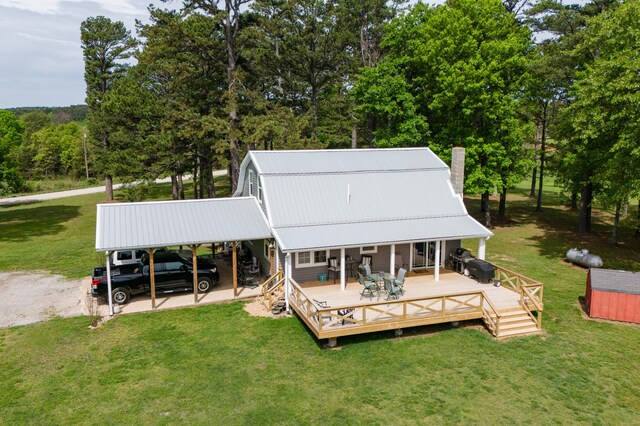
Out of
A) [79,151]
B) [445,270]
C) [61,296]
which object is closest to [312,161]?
[445,270]

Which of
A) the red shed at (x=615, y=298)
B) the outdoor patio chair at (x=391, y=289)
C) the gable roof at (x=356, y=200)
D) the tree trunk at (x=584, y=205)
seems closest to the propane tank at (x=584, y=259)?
the red shed at (x=615, y=298)

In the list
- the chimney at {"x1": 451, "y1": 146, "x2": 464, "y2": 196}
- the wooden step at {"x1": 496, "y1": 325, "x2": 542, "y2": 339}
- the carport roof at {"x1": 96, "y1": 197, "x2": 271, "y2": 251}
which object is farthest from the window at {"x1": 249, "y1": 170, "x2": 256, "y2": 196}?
the wooden step at {"x1": 496, "y1": 325, "x2": 542, "y2": 339}

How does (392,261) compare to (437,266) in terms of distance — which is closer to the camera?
(392,261)

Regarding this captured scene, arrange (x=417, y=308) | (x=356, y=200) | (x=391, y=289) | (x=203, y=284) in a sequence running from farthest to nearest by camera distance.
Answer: (x=356, y=200), (x=203, y=284), (x=391, y=289), (x=417, y=308)

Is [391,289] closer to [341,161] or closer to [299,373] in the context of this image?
[299,373]

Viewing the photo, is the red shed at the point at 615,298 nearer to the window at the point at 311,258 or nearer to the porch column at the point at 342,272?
the porch column at the point at 342,272

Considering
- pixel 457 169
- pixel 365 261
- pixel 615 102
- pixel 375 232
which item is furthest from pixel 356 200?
pixel 615 102
